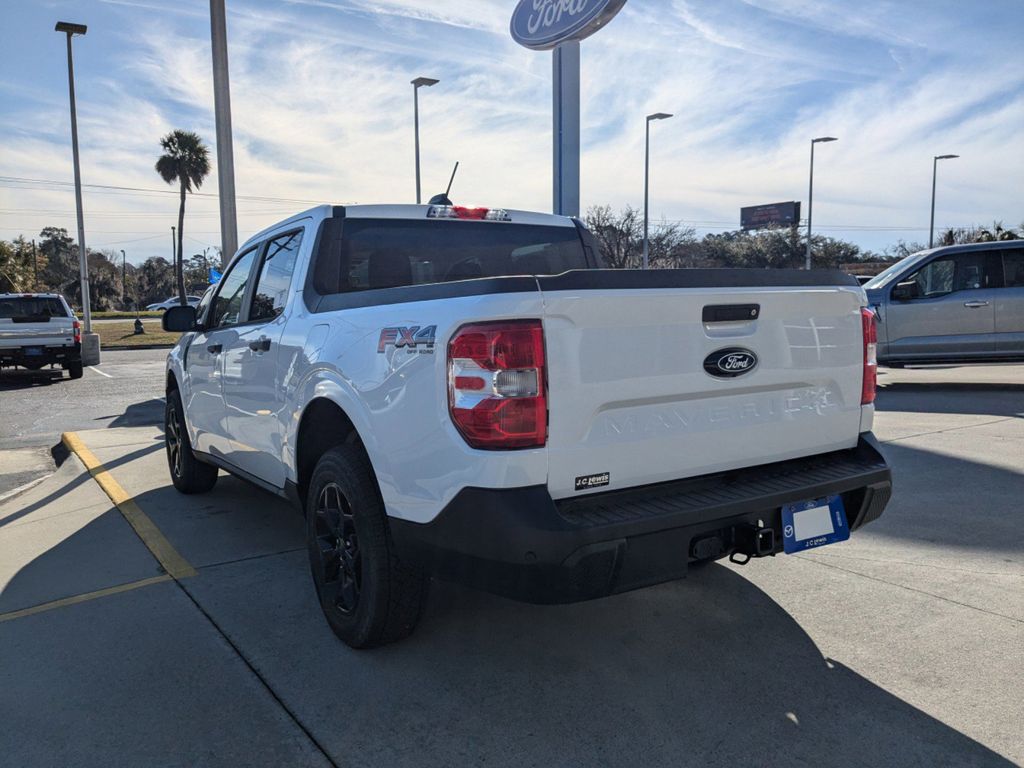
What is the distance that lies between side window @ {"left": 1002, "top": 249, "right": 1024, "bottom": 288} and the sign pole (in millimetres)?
5652

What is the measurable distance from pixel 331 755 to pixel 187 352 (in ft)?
12.1

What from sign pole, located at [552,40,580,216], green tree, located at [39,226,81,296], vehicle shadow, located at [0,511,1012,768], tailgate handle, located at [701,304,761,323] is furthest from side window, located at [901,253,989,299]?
green tree, located at [39,226,81,296]

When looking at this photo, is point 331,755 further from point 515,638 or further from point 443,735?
point 515,638

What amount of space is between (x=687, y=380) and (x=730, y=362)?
8.2 inches

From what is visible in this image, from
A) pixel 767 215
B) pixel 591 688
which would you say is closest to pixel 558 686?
pixel 591 688

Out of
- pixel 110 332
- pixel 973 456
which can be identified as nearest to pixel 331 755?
pixel 973 456

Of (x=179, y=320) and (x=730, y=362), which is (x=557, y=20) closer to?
(x=179, y=320)

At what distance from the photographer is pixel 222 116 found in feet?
31.1

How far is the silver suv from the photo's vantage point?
34.4 ft

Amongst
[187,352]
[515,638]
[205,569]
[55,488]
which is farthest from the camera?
[55,488]

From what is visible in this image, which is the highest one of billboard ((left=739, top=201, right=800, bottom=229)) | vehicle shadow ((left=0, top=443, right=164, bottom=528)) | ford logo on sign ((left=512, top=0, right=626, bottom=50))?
billboard ((left=739, top=201, right=800, bottom=229))

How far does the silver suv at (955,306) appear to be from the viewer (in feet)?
34.4

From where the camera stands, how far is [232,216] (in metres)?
9.74

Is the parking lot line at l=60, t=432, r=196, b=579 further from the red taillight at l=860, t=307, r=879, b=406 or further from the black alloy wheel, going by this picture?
the red taillight at l=860, t=307, r=879, b=406
